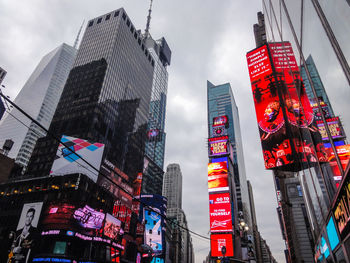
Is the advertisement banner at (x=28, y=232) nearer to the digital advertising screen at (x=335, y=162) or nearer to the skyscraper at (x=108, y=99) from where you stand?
the skyscraper at (x=108, y=99)

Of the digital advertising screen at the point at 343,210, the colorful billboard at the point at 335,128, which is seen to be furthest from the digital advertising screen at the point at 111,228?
the colorful billboard at the point at 335,128

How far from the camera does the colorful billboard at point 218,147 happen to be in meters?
66.9

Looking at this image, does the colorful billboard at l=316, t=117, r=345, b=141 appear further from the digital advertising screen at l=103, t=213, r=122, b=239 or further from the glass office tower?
the digital advertising screen at l=103, t=213, r=122, b=239

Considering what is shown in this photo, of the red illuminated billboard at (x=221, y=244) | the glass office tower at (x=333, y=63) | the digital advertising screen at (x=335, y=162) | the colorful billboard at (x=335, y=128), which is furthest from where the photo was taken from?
the red illuminated billboard at (x=221, y=244)

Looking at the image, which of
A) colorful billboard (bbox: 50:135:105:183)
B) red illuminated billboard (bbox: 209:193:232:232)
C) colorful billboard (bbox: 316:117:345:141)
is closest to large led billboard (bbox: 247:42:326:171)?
colorful billboard (bbox: 316:117:345:141)

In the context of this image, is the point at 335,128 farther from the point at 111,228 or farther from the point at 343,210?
the point at 111,228

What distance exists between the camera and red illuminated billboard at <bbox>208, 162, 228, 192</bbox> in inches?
2321

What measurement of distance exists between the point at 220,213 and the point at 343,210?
53.2 metres

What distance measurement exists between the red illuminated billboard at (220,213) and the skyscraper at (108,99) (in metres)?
43.7

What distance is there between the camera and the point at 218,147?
2682 inches

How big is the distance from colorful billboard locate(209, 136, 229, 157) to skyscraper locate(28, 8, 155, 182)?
38.3 meters

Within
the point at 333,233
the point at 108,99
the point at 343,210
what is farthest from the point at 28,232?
the point at 108,99

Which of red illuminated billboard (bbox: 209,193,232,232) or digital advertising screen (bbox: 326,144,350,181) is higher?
red illuminated billboard (bbox: 209,193,232,232)

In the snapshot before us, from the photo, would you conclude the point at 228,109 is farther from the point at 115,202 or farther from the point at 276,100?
the point at 276,100
